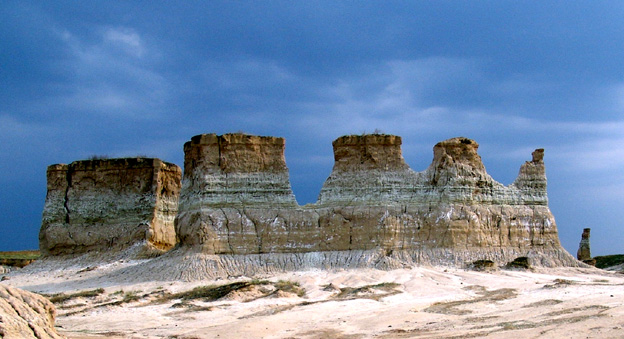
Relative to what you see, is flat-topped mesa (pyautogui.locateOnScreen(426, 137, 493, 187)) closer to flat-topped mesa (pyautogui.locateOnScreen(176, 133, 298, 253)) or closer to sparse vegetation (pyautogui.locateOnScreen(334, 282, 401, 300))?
flat-topped mesa (pyautogui.locateOnScreen(176, 133, 298, 253))

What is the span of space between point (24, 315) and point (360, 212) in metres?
14.2

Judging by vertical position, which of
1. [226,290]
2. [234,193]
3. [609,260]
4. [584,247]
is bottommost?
[226,290]

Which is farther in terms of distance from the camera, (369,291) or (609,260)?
(609,260)

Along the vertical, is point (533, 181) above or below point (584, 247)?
above

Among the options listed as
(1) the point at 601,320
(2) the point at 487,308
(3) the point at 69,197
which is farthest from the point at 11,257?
(1) the point at 601,320

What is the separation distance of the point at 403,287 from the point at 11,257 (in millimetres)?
31095

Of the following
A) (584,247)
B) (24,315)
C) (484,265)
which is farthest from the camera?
(584,247)

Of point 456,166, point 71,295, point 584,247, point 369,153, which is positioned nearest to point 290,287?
point 369,153

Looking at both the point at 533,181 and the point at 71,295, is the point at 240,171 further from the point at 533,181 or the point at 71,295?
the point at 533,181

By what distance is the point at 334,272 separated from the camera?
2061 cm

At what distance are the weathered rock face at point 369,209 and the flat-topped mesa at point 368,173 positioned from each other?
1.4 inches

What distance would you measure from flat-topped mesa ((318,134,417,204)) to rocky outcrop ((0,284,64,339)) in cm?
1372

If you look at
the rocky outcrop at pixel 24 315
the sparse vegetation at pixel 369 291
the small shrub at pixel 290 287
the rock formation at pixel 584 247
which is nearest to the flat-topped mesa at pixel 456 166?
the sparse vegetation at pixel 369 291

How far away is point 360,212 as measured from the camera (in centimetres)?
2188
